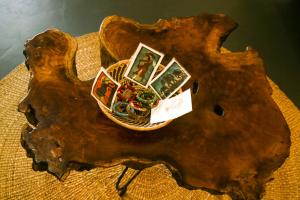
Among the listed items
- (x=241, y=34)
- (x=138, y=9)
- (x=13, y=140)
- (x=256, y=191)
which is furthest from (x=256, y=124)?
(x=138, y=9)

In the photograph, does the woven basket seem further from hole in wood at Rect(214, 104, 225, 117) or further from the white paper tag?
hole in wood at Rect(214, 104, 225, 117)

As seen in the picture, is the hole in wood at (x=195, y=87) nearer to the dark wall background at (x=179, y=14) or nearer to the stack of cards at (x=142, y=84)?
the stack of cards at (x=142, y=84)

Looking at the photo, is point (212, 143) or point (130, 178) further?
point (130, 178)

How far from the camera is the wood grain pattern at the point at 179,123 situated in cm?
145

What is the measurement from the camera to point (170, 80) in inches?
68.6

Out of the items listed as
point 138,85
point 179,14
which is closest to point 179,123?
point 138,85

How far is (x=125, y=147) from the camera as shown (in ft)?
4.87

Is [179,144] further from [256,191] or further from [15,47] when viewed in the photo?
[15,47]

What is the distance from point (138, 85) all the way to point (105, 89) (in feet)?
0.59

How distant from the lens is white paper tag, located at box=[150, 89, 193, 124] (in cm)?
157

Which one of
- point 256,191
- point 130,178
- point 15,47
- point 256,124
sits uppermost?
point 256,124

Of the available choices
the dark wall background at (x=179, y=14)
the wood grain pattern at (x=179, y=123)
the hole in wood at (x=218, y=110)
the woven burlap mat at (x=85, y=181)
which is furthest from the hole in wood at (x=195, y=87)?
the dark wall background at (x=179, y=14)

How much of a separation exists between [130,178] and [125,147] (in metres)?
0.63

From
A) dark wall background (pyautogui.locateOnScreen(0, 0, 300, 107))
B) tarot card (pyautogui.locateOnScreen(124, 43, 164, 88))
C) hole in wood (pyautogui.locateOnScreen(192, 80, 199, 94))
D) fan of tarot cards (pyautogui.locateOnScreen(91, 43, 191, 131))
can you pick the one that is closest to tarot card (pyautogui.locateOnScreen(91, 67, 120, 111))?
fan of tarot cards (pyautogui.locateOnScreen(91, 43, 191, 131))
